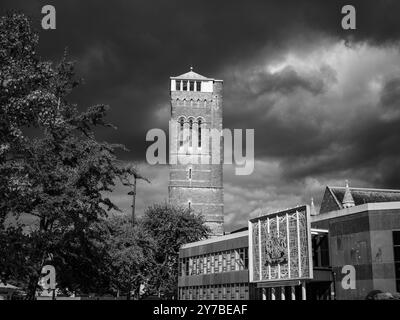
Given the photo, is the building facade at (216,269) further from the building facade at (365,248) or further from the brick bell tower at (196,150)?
the brick bell tower at (196,150)

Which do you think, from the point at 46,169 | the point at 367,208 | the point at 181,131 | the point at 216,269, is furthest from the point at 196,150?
the point at 46,169

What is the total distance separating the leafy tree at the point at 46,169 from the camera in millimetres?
12000

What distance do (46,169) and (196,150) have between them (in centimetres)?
7240

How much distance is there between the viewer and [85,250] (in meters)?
20.1

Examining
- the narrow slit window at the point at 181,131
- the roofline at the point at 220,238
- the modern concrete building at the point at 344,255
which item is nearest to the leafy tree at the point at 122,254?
the roofline at the point at 220,238

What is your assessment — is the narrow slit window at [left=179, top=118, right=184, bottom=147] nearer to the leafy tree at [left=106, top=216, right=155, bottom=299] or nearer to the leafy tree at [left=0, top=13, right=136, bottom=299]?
the leafy tree at [left=106, top=216, right=155, bottom=299]

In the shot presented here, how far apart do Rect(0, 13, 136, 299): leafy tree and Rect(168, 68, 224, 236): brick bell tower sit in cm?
6584

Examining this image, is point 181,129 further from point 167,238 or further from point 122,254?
point 122,254

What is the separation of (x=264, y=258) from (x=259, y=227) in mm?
2794

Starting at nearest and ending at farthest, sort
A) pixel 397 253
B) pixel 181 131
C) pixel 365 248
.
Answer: pixel 397 253 < pixel 365 248 < pixel 181 131

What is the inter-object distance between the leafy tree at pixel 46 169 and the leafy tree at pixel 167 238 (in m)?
44.5

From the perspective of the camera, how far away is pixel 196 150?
9088 centimetres

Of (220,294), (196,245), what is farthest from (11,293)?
(196,245)
